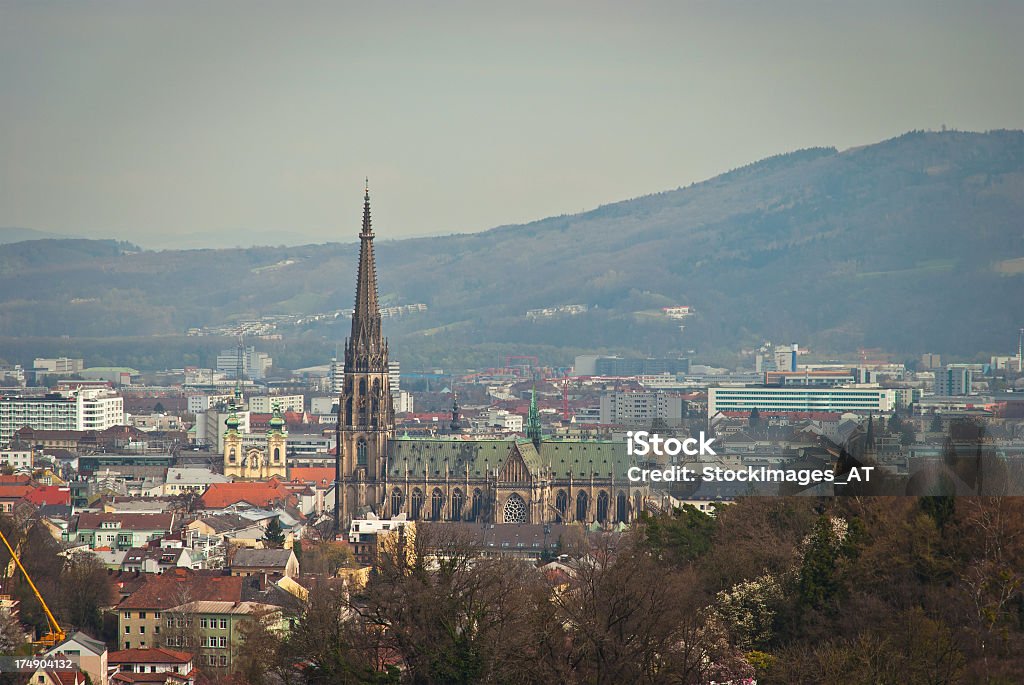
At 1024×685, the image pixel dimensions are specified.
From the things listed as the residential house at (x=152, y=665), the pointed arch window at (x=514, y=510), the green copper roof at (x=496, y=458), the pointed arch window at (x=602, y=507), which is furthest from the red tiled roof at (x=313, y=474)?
the residential house at (x=152, y=665)

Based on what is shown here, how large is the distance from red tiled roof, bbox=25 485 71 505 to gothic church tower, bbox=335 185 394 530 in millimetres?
13146

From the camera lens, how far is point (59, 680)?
4566 cm

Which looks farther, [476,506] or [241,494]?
[241,494]

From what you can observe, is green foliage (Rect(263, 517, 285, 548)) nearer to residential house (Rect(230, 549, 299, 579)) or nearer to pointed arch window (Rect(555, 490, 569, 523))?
residential house (Rect(230, 549, 299, 579))

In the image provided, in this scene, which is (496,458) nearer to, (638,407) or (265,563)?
(265,563)

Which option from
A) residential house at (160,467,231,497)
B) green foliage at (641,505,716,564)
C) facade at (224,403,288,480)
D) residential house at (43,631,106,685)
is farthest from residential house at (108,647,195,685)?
facade at (224,403,288,480)

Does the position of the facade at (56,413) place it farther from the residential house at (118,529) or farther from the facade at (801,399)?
the residential house at (118,529)

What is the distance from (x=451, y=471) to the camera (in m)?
100

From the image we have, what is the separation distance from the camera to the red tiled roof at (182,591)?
59.7 m

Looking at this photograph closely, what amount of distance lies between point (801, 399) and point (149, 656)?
117026mm

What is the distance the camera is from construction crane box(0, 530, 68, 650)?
171ft

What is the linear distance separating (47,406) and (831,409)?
202ft

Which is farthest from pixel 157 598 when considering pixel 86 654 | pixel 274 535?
pixel 274 535

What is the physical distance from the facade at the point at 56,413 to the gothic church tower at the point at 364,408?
243ft
